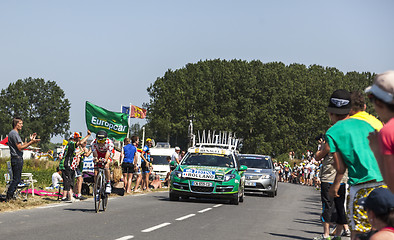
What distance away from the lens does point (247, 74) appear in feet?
271

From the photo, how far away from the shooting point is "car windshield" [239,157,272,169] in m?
27.9

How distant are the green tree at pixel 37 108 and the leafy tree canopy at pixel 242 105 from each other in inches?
2013

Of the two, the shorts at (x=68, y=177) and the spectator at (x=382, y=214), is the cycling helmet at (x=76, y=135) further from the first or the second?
the spectator at (x=382, y=214)

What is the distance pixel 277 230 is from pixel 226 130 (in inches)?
2566

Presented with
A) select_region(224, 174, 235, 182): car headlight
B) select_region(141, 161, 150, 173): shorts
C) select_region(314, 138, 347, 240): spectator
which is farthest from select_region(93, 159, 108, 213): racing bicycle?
select_region(141, 161, 150, 173): shorts

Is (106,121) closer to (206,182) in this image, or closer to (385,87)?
(206,182)

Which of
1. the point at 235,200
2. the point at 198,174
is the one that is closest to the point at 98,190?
the point at 198,174

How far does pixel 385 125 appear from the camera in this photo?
3736mm

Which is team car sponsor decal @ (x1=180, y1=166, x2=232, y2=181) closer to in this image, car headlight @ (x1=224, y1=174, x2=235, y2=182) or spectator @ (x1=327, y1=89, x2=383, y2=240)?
car headlight @ (x1=224, y1=174, x2=235, y2=182)

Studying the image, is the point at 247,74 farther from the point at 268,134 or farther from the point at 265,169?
the point at 265,169

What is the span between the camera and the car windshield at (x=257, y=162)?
27880 mm

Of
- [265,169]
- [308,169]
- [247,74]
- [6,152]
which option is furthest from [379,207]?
[6,152]

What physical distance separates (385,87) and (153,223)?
9.48 metres

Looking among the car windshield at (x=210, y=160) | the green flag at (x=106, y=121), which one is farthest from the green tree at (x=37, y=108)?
the car windshield at (x=210, y=160)
